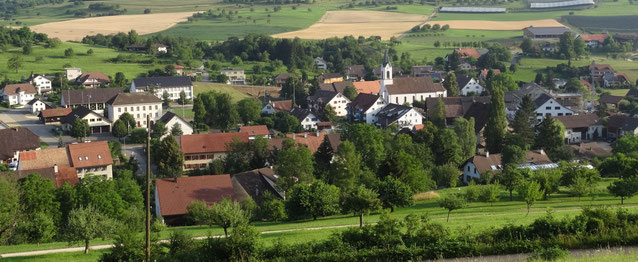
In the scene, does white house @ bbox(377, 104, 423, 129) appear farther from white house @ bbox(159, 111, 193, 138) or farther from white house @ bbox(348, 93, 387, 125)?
white house @ bbox(159, 111, 193, 138)

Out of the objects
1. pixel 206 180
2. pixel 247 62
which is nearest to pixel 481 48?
pixel 247 62

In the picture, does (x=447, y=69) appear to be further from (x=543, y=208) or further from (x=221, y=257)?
(x=221, y=257)

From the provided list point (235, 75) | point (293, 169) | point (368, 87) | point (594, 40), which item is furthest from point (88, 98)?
point (594, 40)

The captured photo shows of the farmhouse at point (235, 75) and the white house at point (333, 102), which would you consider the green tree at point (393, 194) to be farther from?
the farmhouse at point (235, 75)

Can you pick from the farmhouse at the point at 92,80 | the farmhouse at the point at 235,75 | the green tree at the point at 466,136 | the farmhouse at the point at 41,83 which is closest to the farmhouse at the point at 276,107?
the farmhouse at the point at 235,75

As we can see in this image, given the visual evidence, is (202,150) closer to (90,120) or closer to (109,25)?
(90,120)
